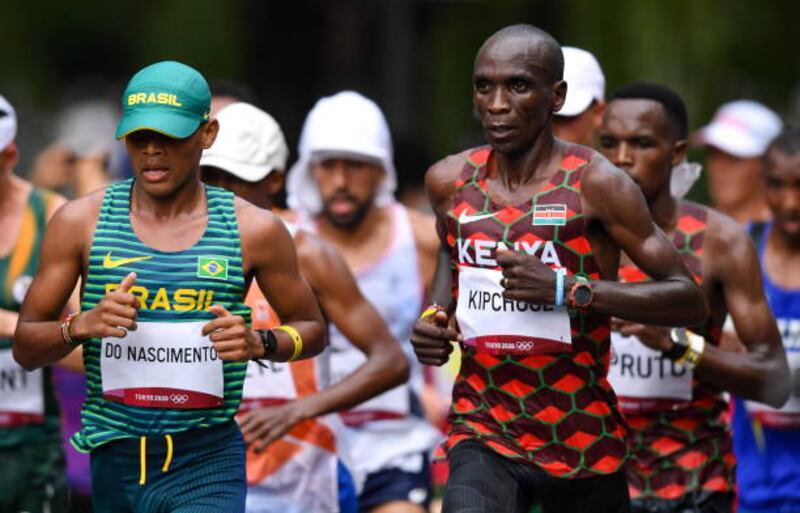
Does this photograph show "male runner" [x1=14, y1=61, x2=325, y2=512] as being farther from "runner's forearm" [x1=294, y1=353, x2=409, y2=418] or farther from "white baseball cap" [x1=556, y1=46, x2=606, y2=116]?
"white baseball cap" [x1=556, y1=46, x2=606, y2=116]

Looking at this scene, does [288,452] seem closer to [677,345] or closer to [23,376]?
A: [23,376]

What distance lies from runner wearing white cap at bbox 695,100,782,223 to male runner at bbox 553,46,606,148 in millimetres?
2601

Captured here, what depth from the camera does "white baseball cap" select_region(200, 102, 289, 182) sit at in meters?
7.70

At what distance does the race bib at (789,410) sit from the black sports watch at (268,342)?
9.32ft

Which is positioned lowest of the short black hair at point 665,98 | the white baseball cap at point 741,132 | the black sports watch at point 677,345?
the black sports watch at point 677,345

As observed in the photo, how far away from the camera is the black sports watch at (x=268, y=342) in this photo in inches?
250

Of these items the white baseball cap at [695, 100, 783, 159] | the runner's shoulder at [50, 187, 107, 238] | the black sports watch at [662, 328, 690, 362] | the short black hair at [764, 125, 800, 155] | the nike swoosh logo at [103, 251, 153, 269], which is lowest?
the black sports watch at [662, 328, 690, 362]

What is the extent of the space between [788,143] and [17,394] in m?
3.60

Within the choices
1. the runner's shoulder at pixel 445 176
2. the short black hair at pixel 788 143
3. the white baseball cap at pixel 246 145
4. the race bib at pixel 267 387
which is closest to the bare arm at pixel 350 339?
the race bib at pixel 267 387

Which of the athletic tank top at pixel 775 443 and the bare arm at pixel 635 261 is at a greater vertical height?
the bare arm at pixel 635 261

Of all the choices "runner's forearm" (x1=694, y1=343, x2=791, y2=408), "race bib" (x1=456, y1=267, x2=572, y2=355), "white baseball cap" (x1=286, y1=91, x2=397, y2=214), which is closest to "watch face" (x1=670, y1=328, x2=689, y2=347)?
"runner's forearm" (x1=694, y1=343, x2=791, y2=408)

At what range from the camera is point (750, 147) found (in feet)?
37.1

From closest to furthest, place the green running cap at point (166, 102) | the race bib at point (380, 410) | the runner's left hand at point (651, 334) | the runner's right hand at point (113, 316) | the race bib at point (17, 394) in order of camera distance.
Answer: the runner's right hand at point (113, 316), the green running cap at point (166, 102), the runner's left hand at point (651, 334), the race bib at point (17, 394), the race bib at point (380, 410)

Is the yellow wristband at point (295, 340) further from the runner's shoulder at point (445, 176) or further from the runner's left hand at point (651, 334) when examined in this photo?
the runner's left hand at point (651, 334)
